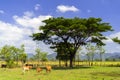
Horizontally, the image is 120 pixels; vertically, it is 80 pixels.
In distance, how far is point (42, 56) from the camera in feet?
347

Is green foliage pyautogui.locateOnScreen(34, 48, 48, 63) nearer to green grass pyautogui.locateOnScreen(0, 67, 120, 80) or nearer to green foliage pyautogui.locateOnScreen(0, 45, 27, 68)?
green foliage pyautogui.locateOnScreen(0, 45, 27, 68)

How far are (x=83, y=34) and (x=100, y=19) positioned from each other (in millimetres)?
5120

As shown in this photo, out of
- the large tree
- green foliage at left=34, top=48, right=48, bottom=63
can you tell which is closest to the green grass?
the large tree

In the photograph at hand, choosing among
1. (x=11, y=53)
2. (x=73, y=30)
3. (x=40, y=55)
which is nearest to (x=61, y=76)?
(x=73, y=30)

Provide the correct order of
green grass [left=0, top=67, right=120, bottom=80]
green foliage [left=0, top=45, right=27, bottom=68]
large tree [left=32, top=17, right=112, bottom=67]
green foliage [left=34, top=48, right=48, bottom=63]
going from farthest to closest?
green foliage [left=34, top=48, right=48, bottom=63] < green foliage [left=0, top=45, right=27, bottom=68] < large tree [left=32, top=17, right=112, bottom=67] < green grass [left=0, top=67, right=120, bottom=80]

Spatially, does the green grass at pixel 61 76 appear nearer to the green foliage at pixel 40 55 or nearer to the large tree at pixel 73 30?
the large tree at pixel 73 30

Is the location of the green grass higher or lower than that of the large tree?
lower

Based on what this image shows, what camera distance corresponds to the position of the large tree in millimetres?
62875

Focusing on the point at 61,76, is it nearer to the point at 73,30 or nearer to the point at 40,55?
the point at 73,30

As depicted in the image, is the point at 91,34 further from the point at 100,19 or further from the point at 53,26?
the point at 53,26

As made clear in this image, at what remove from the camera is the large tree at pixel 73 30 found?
6288cm

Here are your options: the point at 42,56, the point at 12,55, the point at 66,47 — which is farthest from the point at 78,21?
the point at 42,56

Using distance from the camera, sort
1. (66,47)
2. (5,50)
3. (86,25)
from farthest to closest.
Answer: (5,50) < (66,47) < (86,25)

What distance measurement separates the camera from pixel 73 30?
64.0 m
